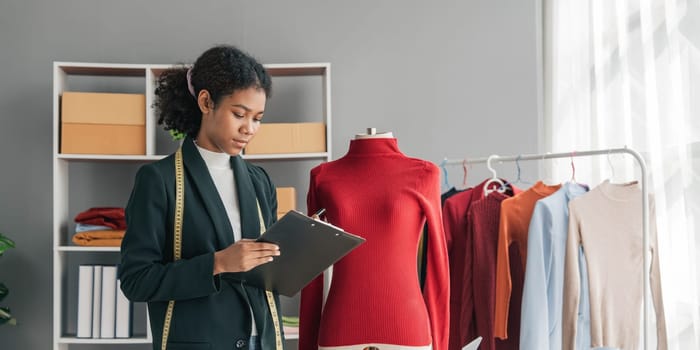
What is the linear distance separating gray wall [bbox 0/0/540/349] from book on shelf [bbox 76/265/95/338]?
41 cm

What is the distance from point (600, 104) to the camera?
2953 mm

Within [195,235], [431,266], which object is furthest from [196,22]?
[195,235]

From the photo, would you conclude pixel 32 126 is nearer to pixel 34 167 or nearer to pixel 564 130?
pixel 34 167

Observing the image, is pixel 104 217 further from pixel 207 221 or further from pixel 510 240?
pixel 207 221

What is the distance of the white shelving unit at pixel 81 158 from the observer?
131 inches

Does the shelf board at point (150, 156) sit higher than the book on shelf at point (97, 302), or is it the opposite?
the shelf board at point (150, 156)

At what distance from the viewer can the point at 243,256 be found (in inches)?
58.4

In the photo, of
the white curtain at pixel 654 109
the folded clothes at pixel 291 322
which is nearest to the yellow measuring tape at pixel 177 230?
the white curtain at pixel 654 109

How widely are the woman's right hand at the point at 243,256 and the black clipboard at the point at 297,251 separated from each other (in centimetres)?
2

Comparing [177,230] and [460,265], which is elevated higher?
[177,230]

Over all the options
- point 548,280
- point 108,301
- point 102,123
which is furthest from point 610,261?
point 102,123

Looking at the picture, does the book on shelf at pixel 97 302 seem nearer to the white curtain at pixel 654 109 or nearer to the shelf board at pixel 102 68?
the shelf board at pixel 102 68

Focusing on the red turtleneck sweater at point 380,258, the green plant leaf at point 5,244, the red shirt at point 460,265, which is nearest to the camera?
the red turtleneck sweater at point 380,258

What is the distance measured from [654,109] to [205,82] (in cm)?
156
